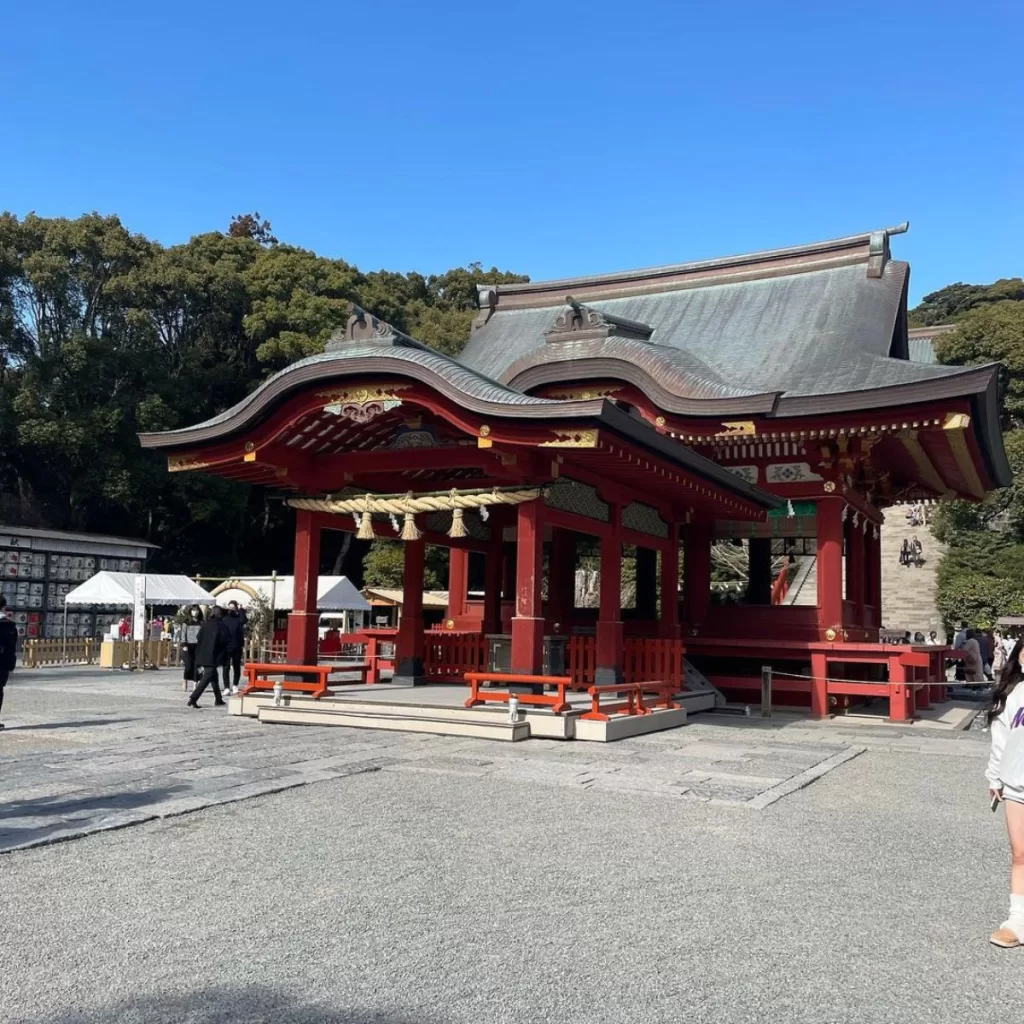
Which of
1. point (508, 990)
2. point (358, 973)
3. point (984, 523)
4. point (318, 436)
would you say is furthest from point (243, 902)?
point (984, 523)

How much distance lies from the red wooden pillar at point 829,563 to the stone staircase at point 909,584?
15.8m

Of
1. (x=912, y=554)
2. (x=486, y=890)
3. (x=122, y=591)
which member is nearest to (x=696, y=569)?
(x=486, y=890)

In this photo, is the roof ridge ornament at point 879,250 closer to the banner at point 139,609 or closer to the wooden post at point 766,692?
the wooden post at point 766,692

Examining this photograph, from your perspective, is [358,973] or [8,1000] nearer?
[8,1000]

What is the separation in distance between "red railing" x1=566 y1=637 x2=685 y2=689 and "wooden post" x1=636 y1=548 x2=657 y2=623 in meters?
3.88

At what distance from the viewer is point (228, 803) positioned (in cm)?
634

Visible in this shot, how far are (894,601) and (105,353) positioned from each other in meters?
27.4

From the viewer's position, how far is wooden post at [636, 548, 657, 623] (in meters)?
17.2

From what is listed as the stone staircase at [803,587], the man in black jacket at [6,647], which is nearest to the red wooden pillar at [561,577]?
the man in black jacket at [6,647]

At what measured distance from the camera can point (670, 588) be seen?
14.6 metres

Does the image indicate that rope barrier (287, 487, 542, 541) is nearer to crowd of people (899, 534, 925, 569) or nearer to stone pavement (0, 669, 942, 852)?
stone pavement (0, 669, 942, 852)

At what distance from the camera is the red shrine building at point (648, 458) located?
1104cm

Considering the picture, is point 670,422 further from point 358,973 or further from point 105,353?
point 105,353

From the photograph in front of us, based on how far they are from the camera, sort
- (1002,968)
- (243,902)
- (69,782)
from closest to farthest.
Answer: (1002,968) → (243,902) → (69,782)
